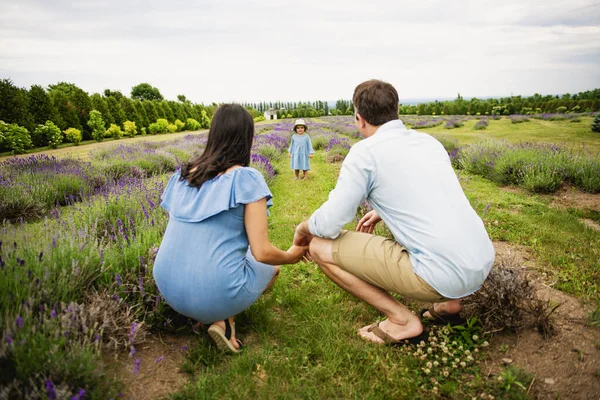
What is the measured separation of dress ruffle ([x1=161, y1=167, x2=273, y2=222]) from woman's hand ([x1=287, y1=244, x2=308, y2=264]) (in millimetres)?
564

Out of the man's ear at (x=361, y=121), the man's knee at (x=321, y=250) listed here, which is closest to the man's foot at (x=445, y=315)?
the man's knee at (x=321, y=250)

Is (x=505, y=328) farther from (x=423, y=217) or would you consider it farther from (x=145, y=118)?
(x=145, y=118)

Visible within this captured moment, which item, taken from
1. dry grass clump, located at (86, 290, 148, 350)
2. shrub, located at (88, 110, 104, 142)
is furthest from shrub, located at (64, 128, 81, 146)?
dry grass clump, located at (86, 290, 148, 350)

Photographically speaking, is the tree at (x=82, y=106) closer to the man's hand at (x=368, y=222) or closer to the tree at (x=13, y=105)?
the tree at (x=13, y=105)

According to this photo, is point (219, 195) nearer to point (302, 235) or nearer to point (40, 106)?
point (302, 235)

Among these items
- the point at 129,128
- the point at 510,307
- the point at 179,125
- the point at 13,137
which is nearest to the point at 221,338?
the point at 510,307

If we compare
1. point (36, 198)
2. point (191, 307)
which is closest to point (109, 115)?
point (36, 198)

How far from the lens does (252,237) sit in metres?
1.96

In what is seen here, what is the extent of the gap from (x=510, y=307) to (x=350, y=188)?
1.49 metres

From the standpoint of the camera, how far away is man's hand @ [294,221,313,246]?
2.37 meters

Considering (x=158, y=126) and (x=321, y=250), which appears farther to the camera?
(x=158, y=126)

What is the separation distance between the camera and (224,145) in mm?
2031

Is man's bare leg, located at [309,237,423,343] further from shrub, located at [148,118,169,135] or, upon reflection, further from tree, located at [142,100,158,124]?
tree, located at [142,100,158,124]

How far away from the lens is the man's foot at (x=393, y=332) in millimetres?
2207
